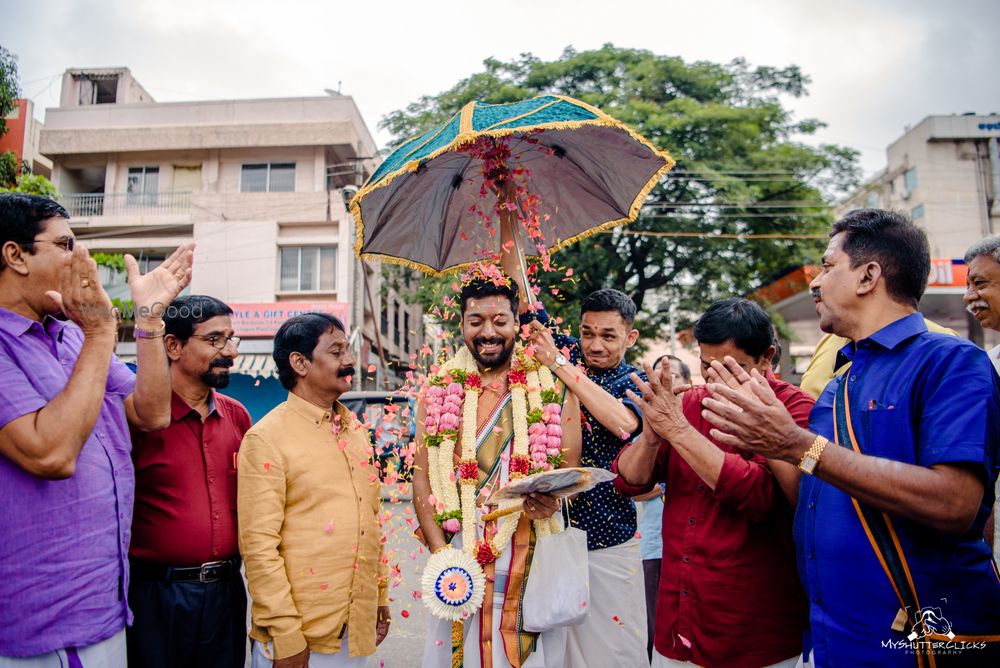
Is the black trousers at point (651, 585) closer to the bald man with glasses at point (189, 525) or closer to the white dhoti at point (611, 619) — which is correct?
the white dhoti at point (611, 619)

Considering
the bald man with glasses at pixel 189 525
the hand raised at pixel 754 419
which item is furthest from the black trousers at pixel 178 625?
the hand raised at pixel 754 419

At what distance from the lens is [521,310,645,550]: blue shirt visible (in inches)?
142

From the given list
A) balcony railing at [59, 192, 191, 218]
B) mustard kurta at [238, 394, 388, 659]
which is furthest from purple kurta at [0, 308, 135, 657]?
balcony railing at [59, 192, 191, 218]

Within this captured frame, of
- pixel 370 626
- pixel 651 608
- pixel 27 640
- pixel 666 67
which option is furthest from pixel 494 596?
pixel 666 67

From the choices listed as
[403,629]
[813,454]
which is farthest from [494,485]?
[403,629]

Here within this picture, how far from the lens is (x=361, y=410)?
41.3ft

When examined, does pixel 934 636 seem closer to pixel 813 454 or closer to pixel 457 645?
pixel 813 454

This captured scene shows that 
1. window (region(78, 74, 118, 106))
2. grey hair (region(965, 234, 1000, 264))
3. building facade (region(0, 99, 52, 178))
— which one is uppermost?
window (region(78, 74, 118, 106))

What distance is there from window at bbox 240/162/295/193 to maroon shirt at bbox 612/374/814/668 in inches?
902

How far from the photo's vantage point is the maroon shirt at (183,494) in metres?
3.03

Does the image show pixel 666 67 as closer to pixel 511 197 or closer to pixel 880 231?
pixel 511 197

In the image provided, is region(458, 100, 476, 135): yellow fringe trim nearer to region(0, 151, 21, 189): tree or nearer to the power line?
the power line

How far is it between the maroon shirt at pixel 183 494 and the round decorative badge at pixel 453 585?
0.99m

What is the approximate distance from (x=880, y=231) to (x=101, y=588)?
3.17 metres
